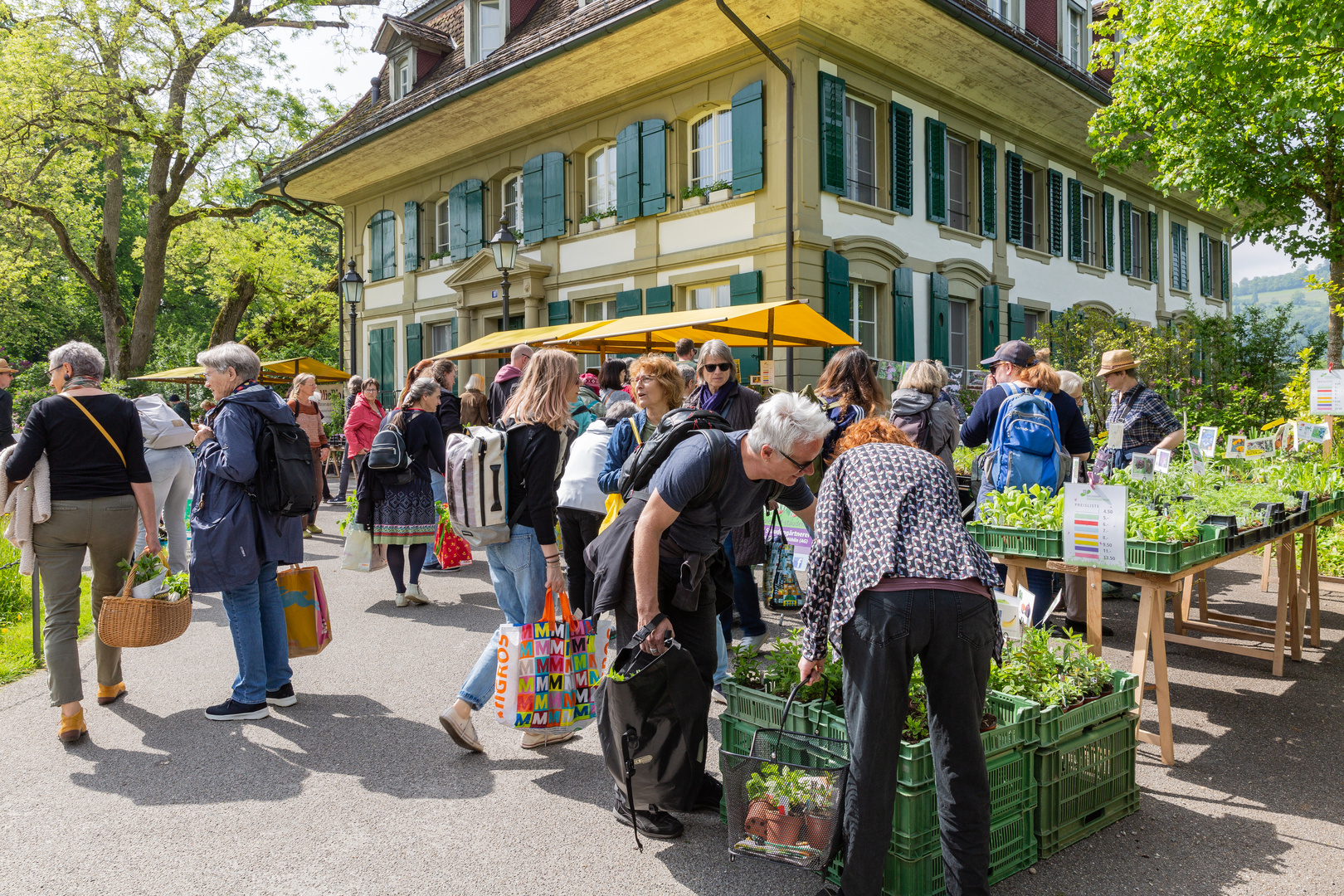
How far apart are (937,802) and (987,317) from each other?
50.7 ft

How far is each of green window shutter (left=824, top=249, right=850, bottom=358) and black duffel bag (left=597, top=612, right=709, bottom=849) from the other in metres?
11.2

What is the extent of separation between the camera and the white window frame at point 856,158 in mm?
14820

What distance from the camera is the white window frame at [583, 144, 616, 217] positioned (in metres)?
16.9

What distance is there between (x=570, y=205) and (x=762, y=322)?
29.9ft

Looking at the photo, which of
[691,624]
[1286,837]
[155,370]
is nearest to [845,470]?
[691,624]

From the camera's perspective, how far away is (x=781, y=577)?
20.1 ft

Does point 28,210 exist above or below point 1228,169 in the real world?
above

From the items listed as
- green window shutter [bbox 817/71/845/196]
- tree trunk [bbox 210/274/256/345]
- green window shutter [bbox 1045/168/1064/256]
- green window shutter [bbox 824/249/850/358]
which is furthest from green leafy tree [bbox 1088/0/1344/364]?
tree trunk [bbox 210/274/256/345]

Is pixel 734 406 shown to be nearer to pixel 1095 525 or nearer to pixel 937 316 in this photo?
pixel 1095 525

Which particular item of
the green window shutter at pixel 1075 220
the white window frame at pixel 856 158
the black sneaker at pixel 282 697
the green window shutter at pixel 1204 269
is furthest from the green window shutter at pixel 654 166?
the green window shutter at pixel 1204 269

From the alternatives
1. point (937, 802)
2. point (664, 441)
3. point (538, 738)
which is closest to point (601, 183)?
point (538, 738)

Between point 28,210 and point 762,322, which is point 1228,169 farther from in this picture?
point 28,210

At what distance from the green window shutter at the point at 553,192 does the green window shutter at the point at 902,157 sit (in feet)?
19.0

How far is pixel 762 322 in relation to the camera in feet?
30.1
